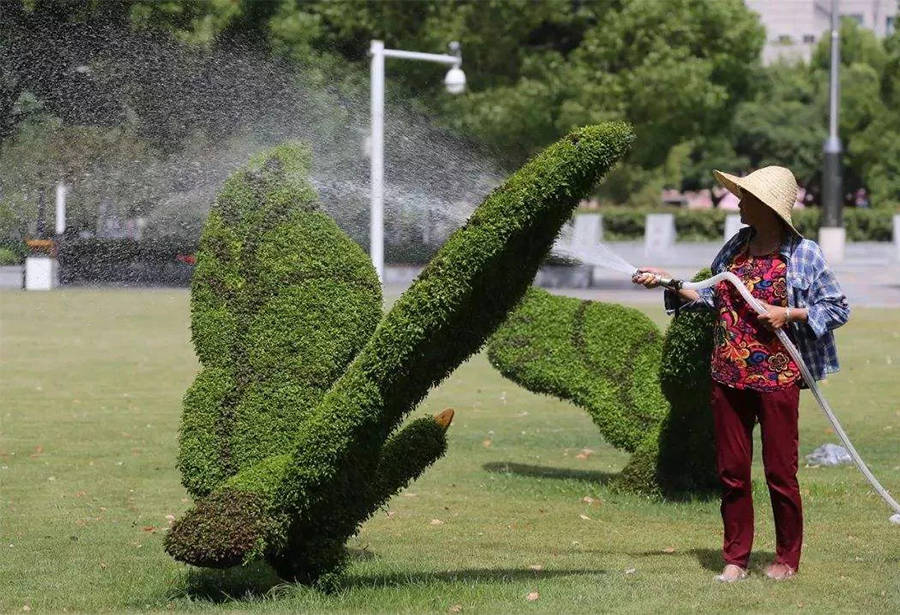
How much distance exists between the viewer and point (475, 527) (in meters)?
8.45

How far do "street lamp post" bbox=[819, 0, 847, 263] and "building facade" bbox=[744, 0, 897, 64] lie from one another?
37.3m

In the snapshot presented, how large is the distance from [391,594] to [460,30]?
96.3 feet

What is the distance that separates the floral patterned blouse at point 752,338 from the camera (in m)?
6.62

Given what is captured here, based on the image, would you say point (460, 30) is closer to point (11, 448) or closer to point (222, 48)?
point (222, 48)

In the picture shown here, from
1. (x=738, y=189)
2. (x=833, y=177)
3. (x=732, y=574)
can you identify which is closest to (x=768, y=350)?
(x=738, y=189)

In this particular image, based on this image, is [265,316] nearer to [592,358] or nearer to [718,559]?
[718,559]

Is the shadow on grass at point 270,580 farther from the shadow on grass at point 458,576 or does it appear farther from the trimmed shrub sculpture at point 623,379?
the trimmed shrub sculpture at point 623,379

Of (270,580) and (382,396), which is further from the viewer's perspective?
(270,580)

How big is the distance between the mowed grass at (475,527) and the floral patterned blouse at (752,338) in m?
0.96

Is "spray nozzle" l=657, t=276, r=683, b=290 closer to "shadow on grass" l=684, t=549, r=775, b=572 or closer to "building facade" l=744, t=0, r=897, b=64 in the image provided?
"shadow on grass" l=684, t=549, r=775, b=572

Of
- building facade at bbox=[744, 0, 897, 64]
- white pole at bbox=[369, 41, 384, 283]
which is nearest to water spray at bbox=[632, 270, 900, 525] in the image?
white pole at bbox=[369, 41, 384, 283]

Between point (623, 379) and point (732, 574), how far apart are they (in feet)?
9.42

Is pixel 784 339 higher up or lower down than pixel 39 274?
higher up

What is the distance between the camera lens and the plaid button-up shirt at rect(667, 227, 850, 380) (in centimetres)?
660
